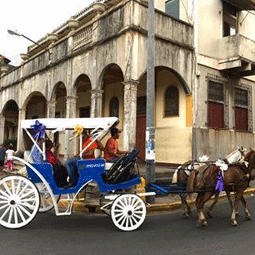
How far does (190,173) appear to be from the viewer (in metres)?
7.21

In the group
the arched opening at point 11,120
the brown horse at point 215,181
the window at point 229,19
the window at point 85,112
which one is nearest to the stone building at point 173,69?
the window at point 229,19

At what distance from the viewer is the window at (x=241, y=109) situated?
54.8ft

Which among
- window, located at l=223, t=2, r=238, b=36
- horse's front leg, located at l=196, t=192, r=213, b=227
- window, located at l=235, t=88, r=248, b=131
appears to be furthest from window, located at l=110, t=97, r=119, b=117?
horse's front leg, located at l=196, t=192, r=213, b=227

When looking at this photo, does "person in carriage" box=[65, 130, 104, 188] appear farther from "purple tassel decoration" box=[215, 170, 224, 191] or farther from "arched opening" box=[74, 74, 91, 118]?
"arched opening" box=[74, 74, 91, 118]

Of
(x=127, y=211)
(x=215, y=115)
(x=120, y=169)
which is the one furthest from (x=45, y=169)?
(x=215, y=115)

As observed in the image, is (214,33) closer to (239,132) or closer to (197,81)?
(197,81)

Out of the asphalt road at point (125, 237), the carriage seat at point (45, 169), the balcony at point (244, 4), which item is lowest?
the asphalt road at point (125, 237)

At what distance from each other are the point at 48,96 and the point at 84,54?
4.07 m

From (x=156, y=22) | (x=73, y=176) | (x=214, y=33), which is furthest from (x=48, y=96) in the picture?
(x=73, y=176)

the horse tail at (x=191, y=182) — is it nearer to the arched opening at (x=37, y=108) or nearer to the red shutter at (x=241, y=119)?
the red shutter at (x=241, y=119)

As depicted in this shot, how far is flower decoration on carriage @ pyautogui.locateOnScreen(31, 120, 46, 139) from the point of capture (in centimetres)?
696

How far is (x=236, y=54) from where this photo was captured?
15.0 metres

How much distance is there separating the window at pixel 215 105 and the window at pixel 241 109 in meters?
1.23

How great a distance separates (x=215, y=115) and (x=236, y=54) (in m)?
2.83
